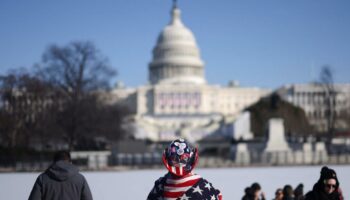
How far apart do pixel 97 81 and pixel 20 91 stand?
198 inches

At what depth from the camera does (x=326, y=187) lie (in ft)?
15.1

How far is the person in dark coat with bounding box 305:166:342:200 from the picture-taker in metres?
4.55

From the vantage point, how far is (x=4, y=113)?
3916cm

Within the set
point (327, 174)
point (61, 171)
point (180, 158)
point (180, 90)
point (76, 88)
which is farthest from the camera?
point (180, 90)

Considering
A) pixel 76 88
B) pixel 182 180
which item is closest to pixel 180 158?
pixel 182 180

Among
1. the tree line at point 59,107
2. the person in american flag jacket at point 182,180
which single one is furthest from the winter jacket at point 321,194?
the tree line at point 59,107

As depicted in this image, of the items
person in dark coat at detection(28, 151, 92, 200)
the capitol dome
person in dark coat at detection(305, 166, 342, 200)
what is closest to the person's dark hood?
person in dark coat at detection(28, 151, 92, 200)

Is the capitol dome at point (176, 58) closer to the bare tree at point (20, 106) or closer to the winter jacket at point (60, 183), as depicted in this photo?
the bare tree at point (20, 106)

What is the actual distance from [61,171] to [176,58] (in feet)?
370

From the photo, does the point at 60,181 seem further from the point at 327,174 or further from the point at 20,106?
the point at 20,106

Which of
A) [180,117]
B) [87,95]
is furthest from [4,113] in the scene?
[180,117]

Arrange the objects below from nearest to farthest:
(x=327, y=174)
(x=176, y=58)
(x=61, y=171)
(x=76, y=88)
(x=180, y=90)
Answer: (x=327, y=174) < (x=61, y=171) < (x=76, y=88) < (x=176, y=58) < (x=180, y=90)

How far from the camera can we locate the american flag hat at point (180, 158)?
3.94 metres

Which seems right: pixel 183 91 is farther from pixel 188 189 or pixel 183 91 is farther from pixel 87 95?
pixel 188 189
